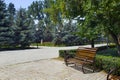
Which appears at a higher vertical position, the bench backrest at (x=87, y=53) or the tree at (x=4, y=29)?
the tree at (x=4, y=29)

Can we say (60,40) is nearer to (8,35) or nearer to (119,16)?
(8,35)

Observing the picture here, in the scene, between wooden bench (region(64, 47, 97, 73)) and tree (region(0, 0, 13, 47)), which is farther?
tree (region(0, 0, 13, 47))

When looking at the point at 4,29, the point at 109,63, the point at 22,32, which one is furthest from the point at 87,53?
the point at 22,32

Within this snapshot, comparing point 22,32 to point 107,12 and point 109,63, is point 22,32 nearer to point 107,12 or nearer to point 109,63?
point 107,12

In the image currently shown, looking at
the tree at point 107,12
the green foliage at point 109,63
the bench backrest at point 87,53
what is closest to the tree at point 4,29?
the bench backrest at point 87,53

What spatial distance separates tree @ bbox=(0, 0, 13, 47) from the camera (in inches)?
1096

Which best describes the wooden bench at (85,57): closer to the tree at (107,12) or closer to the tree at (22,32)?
the tree at (107,12)

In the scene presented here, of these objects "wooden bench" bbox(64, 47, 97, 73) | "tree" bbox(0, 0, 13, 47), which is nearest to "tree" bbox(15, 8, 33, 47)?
"tree" bbox(0, 0, 13, 47)

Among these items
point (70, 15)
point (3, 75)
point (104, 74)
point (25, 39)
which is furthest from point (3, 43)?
point (104, 74)

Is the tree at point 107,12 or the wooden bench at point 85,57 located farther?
the tree at point 107,12

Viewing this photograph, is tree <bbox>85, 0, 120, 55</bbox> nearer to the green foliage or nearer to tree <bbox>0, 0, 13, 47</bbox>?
the green foliage

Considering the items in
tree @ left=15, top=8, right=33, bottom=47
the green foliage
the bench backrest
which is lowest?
the green foliage

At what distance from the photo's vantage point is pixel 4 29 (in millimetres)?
27969

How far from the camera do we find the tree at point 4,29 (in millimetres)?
27844
